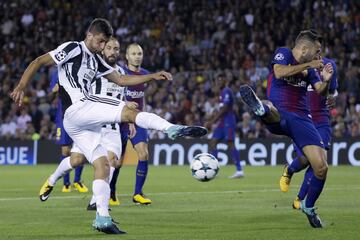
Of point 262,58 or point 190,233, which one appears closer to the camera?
point 190,233

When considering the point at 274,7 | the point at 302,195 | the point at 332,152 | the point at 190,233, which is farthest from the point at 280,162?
the point at 190,233

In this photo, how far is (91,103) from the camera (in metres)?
10.0

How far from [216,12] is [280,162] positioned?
8403 millimetres

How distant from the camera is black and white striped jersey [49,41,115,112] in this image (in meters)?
10.2

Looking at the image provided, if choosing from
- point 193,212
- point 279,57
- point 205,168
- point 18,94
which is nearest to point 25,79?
point 18,94

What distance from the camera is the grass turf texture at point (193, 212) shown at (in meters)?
9.88

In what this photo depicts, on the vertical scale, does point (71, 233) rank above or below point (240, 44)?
below

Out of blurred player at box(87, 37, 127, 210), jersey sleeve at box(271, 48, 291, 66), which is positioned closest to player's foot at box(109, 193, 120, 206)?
blurred player at box(87, 37, 127, 210)

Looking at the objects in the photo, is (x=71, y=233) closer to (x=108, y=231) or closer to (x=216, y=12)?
(x=108, y=231)

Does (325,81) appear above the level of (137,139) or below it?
above

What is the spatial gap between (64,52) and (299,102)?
292cm

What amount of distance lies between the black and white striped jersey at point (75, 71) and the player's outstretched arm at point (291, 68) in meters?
2.16

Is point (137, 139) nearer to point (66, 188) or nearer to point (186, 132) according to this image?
point (66, 188)

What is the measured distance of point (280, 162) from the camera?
27.6m
